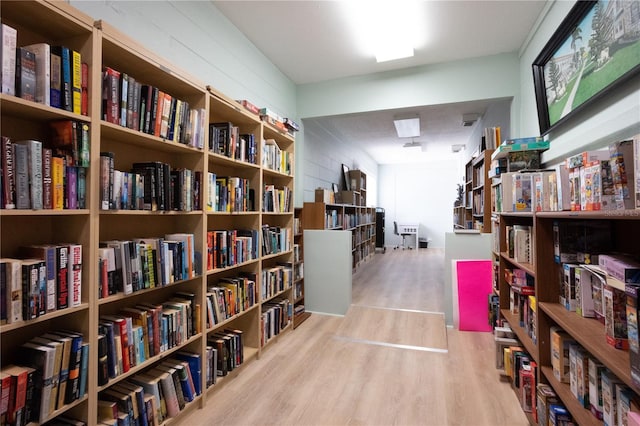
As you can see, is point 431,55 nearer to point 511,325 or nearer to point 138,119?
point 511,325

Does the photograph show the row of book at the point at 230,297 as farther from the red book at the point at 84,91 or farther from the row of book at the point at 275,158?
the red book at the point at 84,91

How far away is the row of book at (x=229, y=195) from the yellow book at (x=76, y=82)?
2.70 ft

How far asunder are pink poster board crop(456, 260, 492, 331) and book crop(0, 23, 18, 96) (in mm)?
3474

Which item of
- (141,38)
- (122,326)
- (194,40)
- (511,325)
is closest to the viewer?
(122,326)

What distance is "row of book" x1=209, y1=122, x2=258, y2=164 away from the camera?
2.12m

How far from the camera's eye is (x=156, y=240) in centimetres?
160

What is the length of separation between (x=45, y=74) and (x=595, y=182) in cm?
215

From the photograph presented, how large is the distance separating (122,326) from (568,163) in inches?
88.1

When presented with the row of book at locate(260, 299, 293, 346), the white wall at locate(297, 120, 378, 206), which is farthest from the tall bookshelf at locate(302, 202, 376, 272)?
the row of book at locate(260, 299, 293, 346)

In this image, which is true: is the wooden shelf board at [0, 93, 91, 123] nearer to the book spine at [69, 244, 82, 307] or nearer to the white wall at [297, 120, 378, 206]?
the book spine at [69, 244, 82, 307]

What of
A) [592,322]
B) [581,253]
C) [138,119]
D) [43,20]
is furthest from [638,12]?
[43,20]

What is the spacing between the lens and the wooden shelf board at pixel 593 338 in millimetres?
877

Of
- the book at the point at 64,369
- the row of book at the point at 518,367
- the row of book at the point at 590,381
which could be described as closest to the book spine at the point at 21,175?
the book at the point at 64,369

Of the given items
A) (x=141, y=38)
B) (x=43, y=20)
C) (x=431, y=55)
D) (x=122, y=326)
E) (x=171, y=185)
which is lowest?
(x=122, y=326)
